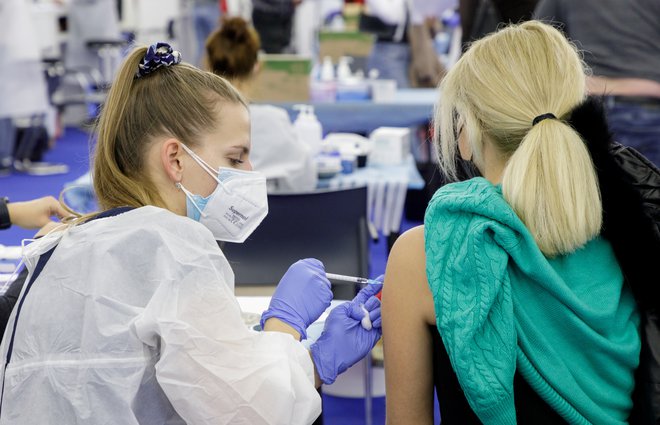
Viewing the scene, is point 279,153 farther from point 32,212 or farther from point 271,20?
point 271,20

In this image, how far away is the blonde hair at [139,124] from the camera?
1.25m

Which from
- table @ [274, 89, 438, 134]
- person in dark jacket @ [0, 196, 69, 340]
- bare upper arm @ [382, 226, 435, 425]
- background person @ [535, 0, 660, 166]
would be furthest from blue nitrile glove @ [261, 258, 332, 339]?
table @ [274, 89, 438, 134]

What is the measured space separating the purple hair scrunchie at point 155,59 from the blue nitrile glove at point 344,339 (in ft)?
1.63

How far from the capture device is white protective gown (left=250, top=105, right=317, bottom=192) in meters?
2.80

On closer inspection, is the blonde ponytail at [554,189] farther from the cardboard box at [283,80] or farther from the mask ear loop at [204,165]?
the cardboard box at [283,80]

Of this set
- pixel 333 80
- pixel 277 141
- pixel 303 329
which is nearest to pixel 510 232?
pixel 303 329

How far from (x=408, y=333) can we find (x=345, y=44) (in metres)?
3.96

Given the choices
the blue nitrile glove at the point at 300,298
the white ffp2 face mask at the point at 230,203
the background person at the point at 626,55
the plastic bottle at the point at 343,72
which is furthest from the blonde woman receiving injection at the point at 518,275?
the plastic bottle at the point at 343,72

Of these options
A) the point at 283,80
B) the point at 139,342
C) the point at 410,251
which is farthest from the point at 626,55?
the point at 139,342

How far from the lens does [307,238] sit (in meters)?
2.56

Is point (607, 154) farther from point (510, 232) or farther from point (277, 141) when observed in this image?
point (277, 141)

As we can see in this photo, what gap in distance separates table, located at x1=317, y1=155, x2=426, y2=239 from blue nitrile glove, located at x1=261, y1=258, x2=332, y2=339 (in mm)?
1526

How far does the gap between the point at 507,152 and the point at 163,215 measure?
1.76 feet

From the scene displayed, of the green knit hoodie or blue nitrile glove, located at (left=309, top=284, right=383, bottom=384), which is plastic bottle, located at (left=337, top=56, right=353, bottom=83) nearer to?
blue nitrile glove, located at (left=309, top=284, right=383, bottom=384)
